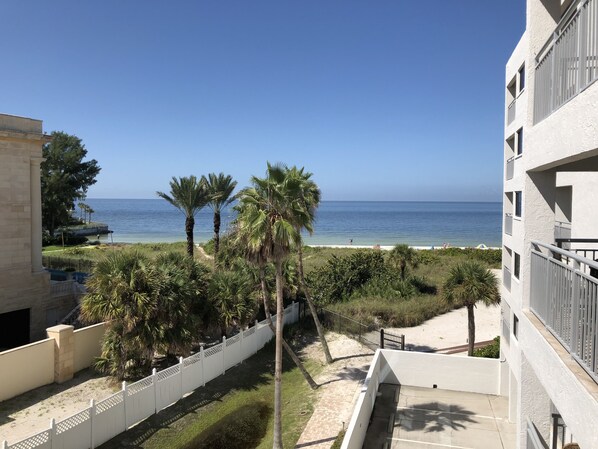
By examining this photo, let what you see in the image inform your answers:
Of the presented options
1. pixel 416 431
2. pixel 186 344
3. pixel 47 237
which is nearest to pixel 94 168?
pixel 47 237

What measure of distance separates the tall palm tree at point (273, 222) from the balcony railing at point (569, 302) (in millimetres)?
6812

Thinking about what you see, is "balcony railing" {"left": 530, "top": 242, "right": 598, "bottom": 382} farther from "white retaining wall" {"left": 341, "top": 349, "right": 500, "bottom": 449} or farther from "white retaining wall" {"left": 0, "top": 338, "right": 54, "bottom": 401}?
"white retaining wall" {"left": 0, "top": 338, "right": 54, "bottom": 401}

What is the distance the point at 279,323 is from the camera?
474 inches

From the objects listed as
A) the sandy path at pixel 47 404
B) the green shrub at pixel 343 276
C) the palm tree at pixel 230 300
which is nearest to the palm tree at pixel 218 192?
the green shrub at pixel 343 276

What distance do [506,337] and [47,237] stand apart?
175 feet

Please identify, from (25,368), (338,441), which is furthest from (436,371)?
(25,368)

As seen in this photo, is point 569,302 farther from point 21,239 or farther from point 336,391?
point 21,239

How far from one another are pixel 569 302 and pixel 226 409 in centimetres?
1174

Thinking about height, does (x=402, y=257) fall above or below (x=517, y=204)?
below

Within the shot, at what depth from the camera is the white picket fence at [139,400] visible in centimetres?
1009

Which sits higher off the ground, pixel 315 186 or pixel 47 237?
pixel 315 186

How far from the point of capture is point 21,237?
18.7 m

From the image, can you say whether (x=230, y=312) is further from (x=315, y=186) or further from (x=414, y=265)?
(x=414, y=265)

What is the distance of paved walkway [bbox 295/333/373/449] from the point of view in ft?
40.4
